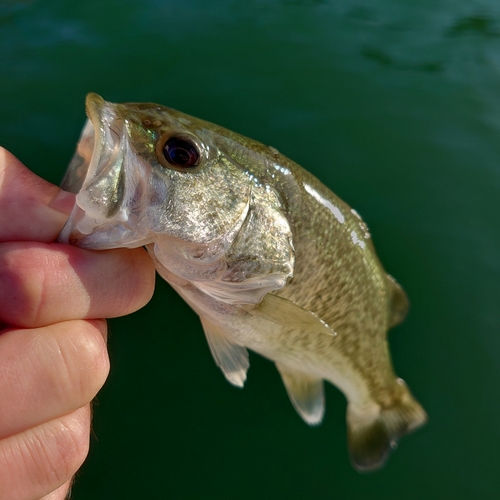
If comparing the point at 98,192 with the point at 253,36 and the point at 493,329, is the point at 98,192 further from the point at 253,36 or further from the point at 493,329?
the point at 253,36

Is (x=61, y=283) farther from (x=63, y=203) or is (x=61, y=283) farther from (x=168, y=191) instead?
(x=168, y=191)

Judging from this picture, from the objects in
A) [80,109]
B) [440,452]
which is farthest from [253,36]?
[440,452]

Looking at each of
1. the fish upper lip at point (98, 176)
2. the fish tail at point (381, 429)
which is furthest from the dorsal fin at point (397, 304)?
the fish upper lip at point (98, 176)

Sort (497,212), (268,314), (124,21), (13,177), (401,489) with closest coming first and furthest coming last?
(13,177) < (268,314) < (401,489) < (497,212) < (124,21)

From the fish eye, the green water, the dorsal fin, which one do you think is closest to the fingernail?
the fish eye

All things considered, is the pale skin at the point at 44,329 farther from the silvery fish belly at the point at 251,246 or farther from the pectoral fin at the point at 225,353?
the pectoral fin at the point at 225,353

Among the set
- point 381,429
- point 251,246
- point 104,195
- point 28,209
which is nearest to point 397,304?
point 381,429
